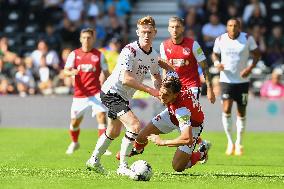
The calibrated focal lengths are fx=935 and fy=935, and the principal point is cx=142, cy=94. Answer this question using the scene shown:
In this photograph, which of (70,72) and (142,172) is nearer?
(142,172)

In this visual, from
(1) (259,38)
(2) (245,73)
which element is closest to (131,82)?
(2) (245,73)

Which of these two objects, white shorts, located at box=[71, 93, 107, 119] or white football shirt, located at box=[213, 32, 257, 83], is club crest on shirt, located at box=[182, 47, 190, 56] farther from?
white shorts, located at box=[71, 93, 107, 119]

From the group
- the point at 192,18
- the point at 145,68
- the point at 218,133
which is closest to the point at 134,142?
the point at 145,68

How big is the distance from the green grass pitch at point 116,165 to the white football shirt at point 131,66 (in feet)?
4.02

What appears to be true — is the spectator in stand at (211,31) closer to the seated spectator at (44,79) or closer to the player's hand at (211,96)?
the seated spectator at (44,79)

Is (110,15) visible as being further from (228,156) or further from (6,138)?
(228,156)

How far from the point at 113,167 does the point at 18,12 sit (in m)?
15.6

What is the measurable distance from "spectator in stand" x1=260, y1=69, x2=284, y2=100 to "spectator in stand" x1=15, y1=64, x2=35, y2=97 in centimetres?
618

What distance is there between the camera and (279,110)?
75.8ft

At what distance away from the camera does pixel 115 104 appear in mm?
13375

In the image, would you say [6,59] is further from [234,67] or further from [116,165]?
[116,165]

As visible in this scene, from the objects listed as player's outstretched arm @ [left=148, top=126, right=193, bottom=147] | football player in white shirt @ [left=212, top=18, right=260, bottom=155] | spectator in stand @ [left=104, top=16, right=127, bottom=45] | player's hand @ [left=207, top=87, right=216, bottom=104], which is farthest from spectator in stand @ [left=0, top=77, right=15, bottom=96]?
player's outstretched arm @ [left=148, top=126, right=193, bottom=147]

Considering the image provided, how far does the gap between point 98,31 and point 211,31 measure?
141 inches

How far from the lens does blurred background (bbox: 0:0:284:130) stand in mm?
25125
